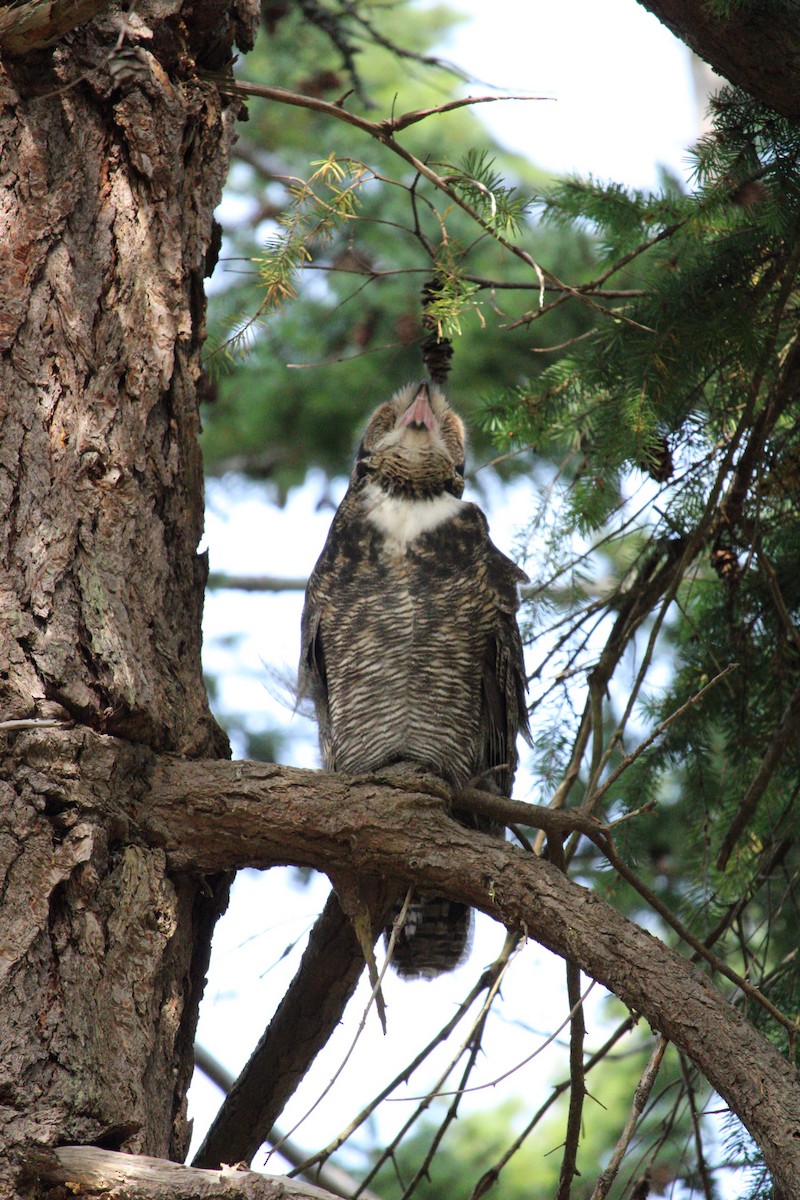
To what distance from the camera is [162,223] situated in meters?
2.58

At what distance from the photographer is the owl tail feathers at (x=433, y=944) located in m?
3.14

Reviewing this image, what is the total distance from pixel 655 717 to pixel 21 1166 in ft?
6.87

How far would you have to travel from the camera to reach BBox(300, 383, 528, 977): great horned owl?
3057 mm

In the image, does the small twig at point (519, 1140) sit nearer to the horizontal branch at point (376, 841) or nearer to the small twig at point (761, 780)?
the horizontal branch at point (376, 841)

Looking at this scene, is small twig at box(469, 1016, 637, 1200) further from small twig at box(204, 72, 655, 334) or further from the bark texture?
the bark texture

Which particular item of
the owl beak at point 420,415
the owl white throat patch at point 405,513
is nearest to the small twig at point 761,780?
the owl white throat patch at point 405,513

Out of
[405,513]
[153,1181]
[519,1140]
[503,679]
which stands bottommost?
[153,1181]

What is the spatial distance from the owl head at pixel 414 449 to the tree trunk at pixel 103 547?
865mm

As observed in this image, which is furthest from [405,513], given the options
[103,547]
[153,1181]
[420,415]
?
[153,1181]

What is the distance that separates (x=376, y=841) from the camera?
2166mm

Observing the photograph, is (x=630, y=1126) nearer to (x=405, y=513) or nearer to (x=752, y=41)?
(x=405, y=513)

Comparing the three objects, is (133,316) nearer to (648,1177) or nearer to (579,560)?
(579,560)

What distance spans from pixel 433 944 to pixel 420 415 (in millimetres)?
1468

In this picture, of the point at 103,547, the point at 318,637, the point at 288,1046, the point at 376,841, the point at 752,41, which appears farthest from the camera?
the point at 318,637
